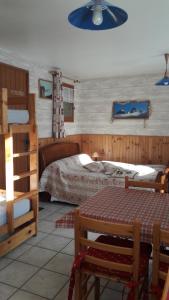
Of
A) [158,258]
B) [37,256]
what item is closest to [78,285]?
[158,258]

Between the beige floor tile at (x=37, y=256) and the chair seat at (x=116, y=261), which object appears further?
the beige floor tile at (x=37, y=256)

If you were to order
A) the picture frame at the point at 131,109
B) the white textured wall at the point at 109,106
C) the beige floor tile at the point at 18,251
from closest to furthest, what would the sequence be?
the beige floor tile at the point at 18,251 < the white textured wall at the point at 109,106 < the picture frame at the point at 131,109

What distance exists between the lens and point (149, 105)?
546cm

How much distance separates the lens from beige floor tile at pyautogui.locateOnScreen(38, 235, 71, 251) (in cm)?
291

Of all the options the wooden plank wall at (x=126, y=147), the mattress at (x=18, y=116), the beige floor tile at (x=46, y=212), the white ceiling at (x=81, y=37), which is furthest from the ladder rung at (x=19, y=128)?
the wooden plank wall at (x=126, y=147)

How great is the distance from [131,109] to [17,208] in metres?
3.67

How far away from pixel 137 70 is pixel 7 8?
318 cm

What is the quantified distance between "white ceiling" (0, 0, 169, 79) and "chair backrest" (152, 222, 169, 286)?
195 cm

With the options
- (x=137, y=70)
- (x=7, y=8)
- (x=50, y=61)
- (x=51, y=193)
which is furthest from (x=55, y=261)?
(x=137, y=70)

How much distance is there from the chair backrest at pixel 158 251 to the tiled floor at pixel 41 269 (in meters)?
0.82

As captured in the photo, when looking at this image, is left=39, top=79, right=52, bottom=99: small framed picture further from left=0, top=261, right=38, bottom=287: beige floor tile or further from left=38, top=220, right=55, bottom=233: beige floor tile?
left=0, top=261, right=38, bottom=287: beige floor tile

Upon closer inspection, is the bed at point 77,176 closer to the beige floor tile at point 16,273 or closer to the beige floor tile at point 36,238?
the beige floor tile at point 36,238

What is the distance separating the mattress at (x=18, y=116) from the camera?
2920mm

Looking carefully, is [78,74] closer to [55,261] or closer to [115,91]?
[115,91]
